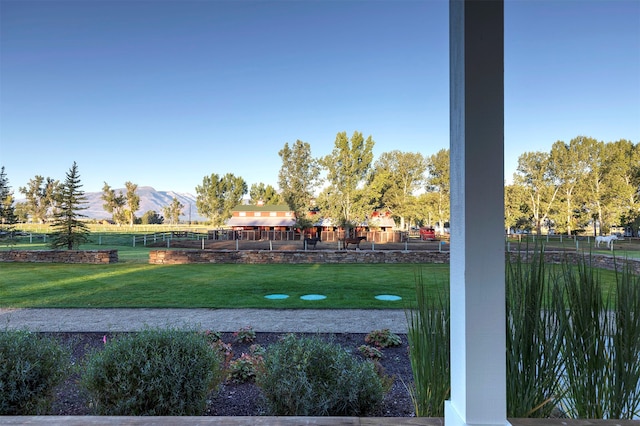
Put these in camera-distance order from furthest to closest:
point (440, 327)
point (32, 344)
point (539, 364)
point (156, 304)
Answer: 1. point (156, 304)
2. point (32, 344)
3. point (440, 327)
4. point (539, 364)

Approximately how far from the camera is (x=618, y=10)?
9.92ft

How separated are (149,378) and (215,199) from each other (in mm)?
47243

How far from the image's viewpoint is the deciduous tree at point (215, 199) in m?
46.0

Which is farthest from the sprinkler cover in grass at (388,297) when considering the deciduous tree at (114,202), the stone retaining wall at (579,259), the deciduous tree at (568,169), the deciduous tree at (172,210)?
the deciduous tree at (172,210)

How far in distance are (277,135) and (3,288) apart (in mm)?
24460

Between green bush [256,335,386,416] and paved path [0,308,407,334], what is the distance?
2386 mm

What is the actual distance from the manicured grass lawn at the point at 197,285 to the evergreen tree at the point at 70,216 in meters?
1.87

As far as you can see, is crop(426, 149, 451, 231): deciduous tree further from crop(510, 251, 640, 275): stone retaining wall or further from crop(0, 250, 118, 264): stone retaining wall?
crop(510, 251, 640, 275): stone retaining wall

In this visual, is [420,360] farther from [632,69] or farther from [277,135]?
[277,135]

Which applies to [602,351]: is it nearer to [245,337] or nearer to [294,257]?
[245,337]

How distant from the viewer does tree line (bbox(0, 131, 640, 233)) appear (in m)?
9.89

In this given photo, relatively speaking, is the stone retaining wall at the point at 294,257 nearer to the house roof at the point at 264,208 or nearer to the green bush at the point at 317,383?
the green bush at the point at 317,383

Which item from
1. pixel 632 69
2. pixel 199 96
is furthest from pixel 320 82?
pixel 632 69

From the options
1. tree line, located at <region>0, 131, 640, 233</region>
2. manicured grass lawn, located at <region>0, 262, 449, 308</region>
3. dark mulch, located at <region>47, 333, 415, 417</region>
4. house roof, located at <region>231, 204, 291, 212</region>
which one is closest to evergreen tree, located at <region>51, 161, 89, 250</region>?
tree line, located at <region>0, 131, 640, 233</region>
